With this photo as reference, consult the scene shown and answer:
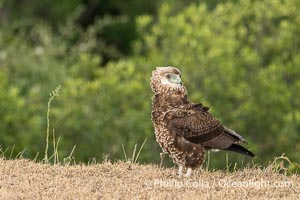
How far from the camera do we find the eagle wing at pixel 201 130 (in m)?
9.92

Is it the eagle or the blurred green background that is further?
the blurred green background

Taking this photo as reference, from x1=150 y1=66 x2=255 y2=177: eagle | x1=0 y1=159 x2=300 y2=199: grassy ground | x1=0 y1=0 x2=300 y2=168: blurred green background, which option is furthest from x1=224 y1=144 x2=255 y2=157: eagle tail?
x1=0 y1=0 x2=300 y2=168: blurred green background

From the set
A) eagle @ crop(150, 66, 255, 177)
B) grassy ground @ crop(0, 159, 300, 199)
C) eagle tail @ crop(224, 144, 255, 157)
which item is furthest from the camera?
eagle tail @ crop(224, 144, 255, 157)

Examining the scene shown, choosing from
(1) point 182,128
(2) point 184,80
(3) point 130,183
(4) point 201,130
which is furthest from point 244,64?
(3) point 130,183

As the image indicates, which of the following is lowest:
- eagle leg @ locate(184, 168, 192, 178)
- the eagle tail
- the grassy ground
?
the grassy ground

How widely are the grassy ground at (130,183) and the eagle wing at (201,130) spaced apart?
14.9 inches

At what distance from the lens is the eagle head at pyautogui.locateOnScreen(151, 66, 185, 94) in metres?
10.1

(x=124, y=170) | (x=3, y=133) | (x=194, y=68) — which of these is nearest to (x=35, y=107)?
(x=3, y=133)

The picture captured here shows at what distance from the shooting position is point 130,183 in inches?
373

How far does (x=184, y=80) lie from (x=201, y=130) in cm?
1460

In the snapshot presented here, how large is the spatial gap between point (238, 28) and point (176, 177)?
55.9 feet

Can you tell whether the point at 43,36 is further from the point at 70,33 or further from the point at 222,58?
the point at 222,58

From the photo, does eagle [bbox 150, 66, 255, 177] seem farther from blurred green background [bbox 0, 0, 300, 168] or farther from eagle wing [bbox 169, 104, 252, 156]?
blurred green background [bbox 0, 0, 300, 168]

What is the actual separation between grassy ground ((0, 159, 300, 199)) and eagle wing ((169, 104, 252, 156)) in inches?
14.9
